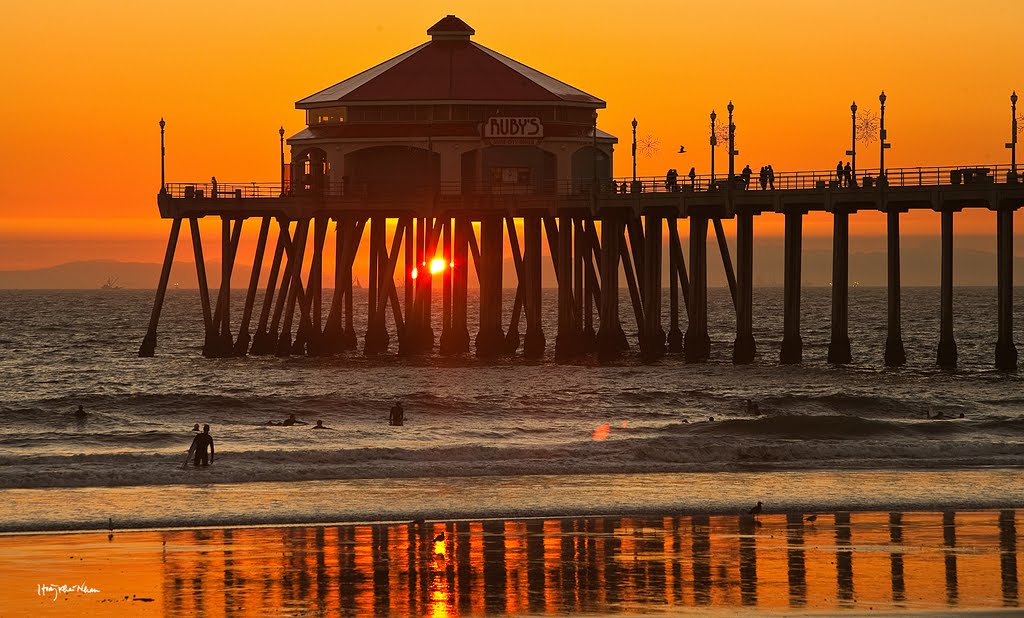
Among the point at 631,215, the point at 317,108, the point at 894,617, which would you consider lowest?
the point at 894,617

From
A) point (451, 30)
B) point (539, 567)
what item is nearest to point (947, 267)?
→ point (451, 30)

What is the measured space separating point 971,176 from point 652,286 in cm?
1408

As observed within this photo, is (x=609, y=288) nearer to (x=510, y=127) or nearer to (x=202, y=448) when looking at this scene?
(x=510, y=127)

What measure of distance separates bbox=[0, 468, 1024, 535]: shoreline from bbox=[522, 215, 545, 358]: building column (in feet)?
117

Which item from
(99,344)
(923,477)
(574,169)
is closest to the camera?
(923,477)

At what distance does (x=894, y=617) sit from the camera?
2386 cm

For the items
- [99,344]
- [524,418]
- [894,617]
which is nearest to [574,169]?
[524,418]

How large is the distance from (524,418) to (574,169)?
23.0 meters

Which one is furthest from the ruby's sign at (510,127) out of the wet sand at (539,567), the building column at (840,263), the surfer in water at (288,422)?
the wet sand at (539,567)

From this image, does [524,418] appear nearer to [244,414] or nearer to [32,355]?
[244,414]

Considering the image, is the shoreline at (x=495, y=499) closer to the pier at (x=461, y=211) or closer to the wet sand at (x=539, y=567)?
the wet sand at (x=539, y=567)

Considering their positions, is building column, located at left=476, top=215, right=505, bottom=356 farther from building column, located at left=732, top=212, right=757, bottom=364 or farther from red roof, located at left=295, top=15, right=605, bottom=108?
building column, located at left=732, top=212, right=757, bottom=364

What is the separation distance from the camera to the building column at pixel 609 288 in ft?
230

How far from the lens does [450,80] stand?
3041 inches
